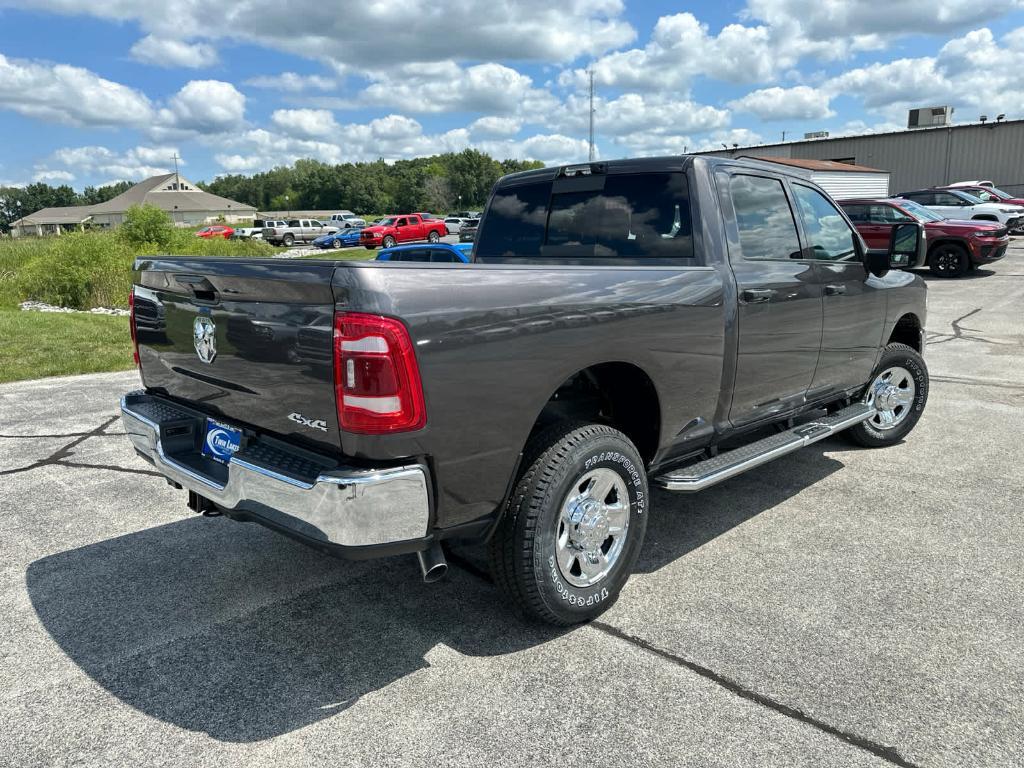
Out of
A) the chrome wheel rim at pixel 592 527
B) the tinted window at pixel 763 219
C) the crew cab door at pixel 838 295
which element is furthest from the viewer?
the crew cab door at pixel 838 295

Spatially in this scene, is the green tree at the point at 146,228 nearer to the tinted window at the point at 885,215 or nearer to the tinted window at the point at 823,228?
the tinted window at the point at 885,215

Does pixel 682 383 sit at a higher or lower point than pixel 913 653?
higher

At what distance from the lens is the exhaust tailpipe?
2.80m

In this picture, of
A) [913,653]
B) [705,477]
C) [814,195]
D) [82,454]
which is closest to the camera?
[913,653]

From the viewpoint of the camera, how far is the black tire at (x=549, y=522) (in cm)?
294

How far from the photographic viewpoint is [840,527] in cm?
426

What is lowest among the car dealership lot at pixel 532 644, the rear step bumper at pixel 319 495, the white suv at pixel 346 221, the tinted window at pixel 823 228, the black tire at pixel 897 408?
the car dealership lot at pixel 532 644

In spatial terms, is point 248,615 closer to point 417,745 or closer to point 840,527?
point 417,745

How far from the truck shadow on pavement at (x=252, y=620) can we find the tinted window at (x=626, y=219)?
160 centimetres

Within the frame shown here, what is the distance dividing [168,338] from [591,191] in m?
2.28

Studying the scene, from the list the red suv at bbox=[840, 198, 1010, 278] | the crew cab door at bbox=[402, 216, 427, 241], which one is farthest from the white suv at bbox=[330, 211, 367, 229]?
the red suv at bbox=[840, 198, 1010, 278]

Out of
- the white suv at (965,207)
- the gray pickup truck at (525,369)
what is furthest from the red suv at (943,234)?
the gray pickup truck at (525,369)

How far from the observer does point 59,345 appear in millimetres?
10195

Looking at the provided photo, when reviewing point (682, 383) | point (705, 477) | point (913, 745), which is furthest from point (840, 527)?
point (913, 745)
